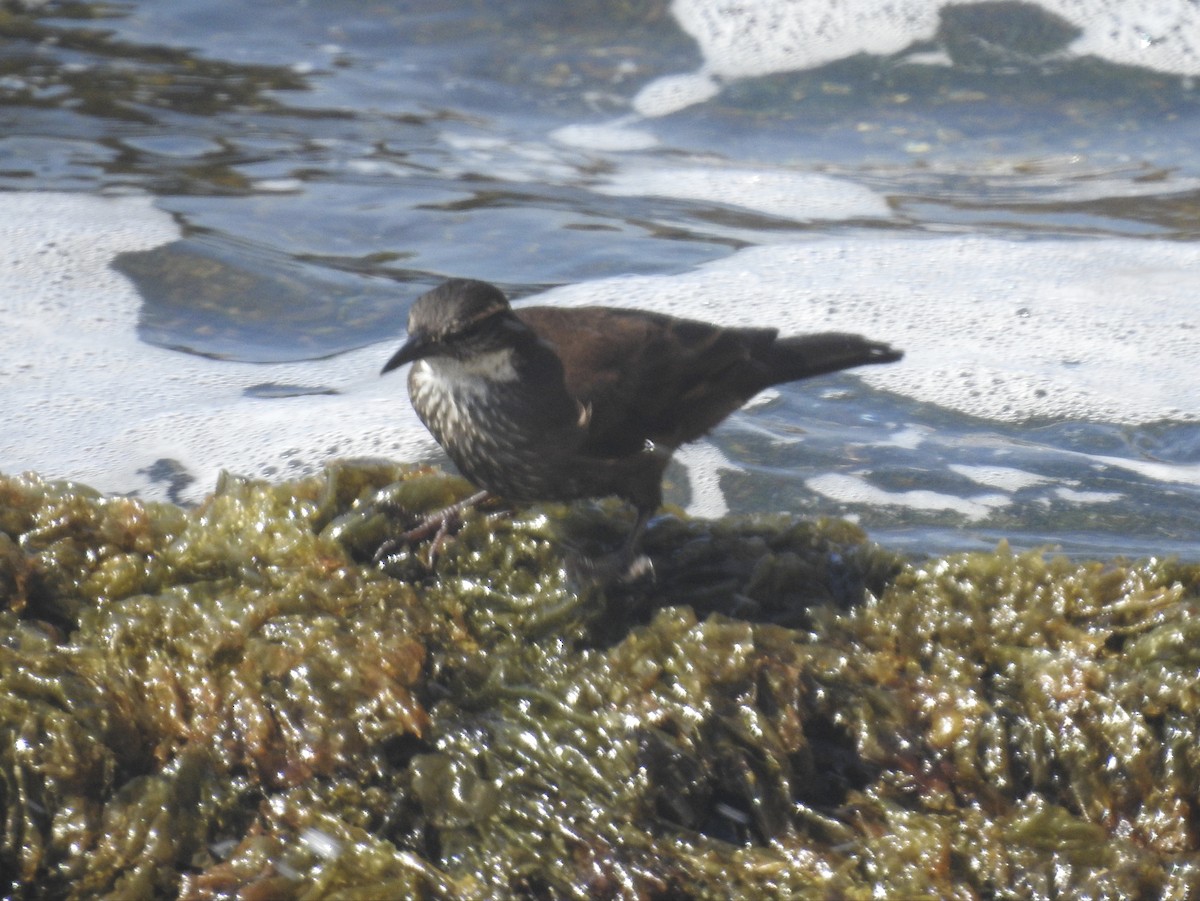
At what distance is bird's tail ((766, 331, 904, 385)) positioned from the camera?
3.99 m

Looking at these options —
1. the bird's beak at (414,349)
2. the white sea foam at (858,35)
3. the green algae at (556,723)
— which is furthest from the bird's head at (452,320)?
the white sea foam at (858,35)

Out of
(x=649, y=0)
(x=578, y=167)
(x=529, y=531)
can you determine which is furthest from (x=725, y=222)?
(x=529, y=531)

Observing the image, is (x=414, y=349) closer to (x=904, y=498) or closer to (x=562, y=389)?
(x=562, y=389)

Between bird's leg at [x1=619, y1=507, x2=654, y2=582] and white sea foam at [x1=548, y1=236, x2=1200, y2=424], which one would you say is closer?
bird's leg at [x1=619, y1=507, x2=654, y2=582]

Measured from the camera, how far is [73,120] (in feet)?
28.0

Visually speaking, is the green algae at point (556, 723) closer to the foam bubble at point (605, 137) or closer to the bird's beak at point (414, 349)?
the bird's beak at point (414, 349)

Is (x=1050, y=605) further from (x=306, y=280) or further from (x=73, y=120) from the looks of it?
(x=73, y=120)

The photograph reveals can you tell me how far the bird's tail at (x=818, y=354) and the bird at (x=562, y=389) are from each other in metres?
0.06

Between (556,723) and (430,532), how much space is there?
56cm

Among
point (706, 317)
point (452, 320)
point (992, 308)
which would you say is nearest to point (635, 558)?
point (452, 320)

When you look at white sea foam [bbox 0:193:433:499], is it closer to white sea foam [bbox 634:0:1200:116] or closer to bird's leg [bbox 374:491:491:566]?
bird's leg [bbox 374:491:491:566]

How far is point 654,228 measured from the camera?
7.64 m

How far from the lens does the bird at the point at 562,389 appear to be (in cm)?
337

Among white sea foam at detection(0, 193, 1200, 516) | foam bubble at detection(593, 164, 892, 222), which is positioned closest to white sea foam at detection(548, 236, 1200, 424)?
white sea foam at detection(0, 193, 1200, 516)
